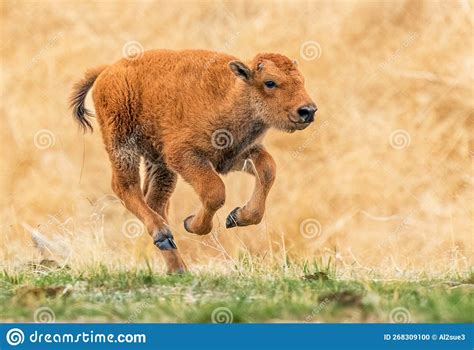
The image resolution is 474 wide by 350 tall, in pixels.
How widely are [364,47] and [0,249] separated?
7.15m

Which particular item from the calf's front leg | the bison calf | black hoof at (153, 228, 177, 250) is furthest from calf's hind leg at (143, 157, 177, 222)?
the calf's front leg

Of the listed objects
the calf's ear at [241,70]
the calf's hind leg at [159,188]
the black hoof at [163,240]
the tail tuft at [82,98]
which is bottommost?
the black hoof at [163,240]

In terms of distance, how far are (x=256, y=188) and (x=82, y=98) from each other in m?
2.88

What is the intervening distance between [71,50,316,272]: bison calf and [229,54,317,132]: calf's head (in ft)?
0.04

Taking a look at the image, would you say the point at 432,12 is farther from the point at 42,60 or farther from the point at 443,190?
the point at 42,60

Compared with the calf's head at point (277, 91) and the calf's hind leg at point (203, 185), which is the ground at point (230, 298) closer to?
the calf's hind leg at point (203, 185)

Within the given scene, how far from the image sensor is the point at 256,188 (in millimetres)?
10789

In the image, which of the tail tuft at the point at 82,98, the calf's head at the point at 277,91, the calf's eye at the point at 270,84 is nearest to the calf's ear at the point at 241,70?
the calf's head at the point at 277,91

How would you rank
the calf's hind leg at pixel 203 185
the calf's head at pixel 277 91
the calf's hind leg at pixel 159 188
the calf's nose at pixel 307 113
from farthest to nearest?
the calf's hind leg at pixel 159 188 → the calf's hind leg at pixel 203 185 → the calf's head at pixel 277 91 → the calf's nose at pixel 307 113

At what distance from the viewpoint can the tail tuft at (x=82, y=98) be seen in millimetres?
12125

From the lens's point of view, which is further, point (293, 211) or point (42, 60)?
point (42, 60)

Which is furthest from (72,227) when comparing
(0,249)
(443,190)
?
(443,190)

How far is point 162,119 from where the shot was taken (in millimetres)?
10883

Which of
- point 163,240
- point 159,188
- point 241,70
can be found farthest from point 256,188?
point 159,188
